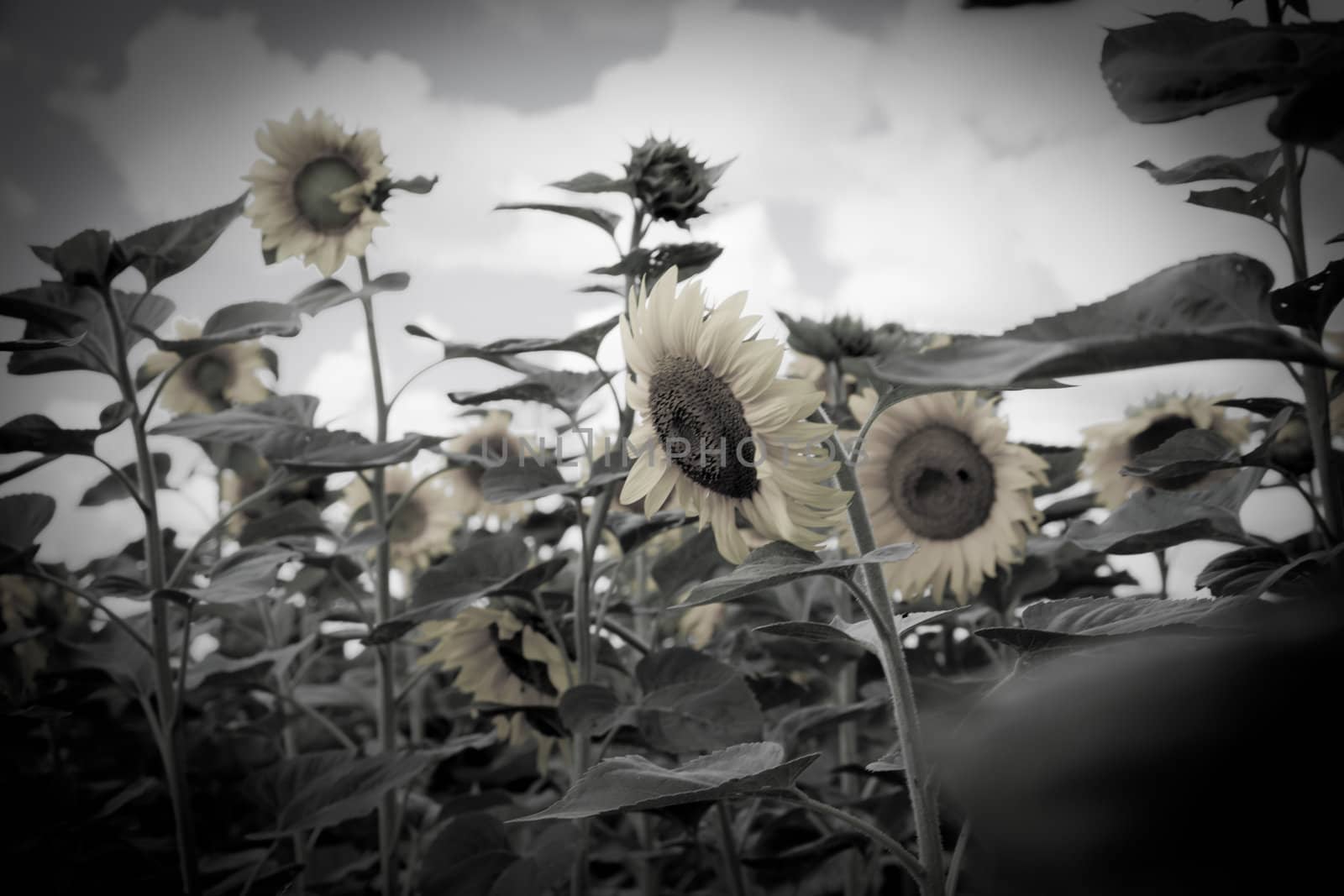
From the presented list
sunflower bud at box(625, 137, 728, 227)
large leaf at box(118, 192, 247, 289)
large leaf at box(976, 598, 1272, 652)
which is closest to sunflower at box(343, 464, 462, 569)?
large leaf at box(118, 192, 247, 289)

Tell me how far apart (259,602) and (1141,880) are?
2045mm

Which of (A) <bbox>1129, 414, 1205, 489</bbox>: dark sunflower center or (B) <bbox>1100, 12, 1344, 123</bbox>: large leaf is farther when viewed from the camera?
(A) <bbox>1129, 414, 1205, 489</bbox>: dark sunflower center

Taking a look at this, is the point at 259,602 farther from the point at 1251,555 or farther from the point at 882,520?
the point at 1251,555

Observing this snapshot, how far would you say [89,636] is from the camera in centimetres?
189

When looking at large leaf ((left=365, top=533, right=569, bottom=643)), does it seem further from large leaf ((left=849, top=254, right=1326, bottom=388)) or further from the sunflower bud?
large leaf ((left=849, top=254, right=1326, bottom=388))

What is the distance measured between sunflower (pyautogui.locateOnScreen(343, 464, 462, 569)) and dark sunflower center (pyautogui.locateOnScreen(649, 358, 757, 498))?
1.66 meters

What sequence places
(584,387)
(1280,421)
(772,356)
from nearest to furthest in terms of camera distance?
1. (772,356)
2. (1280,421)
3. (584,387)

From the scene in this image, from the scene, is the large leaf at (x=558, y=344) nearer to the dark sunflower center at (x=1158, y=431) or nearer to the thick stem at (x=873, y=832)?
the thick stem at (x=873, y=832)

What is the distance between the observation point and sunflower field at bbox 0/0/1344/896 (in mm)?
263

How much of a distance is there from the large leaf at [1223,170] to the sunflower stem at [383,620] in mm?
1130

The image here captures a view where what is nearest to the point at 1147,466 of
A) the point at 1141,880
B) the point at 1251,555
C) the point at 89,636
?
the point at 1251,555

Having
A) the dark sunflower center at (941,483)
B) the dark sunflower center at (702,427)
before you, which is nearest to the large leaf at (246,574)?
the dark sunflower center at (702,427)

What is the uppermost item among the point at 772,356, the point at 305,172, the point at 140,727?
the point at 305,172

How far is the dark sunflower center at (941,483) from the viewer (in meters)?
1.53
